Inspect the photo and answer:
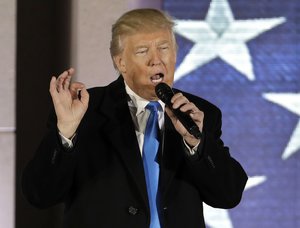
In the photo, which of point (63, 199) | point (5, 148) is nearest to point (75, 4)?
point (5, 148)

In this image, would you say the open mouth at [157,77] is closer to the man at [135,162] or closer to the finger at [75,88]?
the man at [135,162]

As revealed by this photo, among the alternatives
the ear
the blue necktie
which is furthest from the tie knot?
the ear

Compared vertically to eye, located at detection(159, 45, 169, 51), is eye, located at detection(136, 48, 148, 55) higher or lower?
lower

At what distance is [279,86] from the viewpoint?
9.21 ft

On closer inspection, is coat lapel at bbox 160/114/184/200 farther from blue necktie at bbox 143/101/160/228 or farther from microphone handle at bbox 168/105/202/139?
microphone handle at bbox 168/105/202/139

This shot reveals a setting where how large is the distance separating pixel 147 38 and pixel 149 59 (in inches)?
2.0

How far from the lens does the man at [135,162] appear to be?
183cm

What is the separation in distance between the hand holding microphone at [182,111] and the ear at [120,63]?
0.65 ft

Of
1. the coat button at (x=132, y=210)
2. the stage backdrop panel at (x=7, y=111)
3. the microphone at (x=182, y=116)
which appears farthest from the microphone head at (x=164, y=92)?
the stage backdrop panel at (x=7, y=111)

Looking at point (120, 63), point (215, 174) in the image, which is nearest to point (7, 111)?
point (120, 63)

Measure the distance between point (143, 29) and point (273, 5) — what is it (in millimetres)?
1026

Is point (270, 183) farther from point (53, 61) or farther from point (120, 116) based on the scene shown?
point (120, 116)

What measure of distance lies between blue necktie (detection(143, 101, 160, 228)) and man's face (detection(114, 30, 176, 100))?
0.05 m

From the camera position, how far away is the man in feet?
5.99
